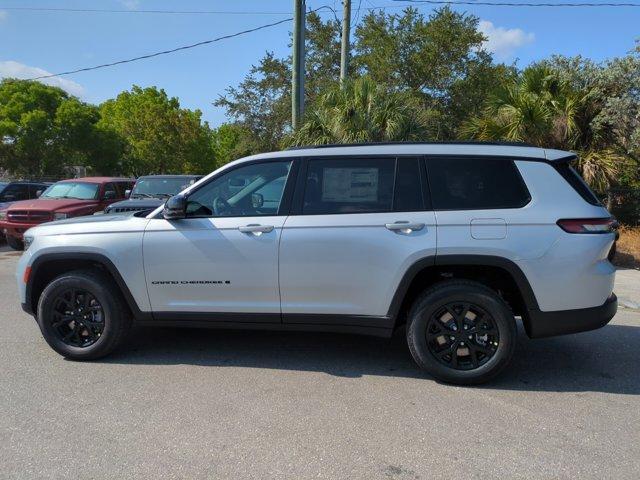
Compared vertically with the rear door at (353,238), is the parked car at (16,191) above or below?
below

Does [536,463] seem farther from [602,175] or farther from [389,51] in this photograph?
[389,51]

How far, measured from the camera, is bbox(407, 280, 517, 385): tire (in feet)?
13.5

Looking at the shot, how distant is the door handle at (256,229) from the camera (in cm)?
430

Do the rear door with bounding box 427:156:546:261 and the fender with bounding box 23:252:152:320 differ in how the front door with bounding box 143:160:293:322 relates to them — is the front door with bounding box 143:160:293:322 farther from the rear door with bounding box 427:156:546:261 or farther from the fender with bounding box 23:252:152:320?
the rear door with bounding box 427:156:546:261

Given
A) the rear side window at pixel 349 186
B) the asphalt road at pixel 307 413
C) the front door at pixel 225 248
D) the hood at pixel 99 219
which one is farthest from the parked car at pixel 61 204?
the rear side window at pixel 349 186

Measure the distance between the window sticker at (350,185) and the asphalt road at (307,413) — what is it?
1484 mm

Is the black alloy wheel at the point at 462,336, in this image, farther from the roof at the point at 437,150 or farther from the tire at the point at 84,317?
the tire at the point at 84,317

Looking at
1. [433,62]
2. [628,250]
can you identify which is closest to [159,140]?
[433,62]

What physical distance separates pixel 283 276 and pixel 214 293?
625mm

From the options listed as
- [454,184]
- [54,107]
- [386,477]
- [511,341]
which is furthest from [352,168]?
[54,107]

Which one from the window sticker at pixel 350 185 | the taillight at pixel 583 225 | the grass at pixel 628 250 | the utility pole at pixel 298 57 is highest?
the utility pole at pixel 298 57

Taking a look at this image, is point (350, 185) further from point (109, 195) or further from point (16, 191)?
point (16, 191)

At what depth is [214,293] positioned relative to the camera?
4.44 m

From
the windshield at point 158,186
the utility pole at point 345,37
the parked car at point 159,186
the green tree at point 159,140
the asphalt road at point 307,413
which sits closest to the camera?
the asphalt road at point 307,413
